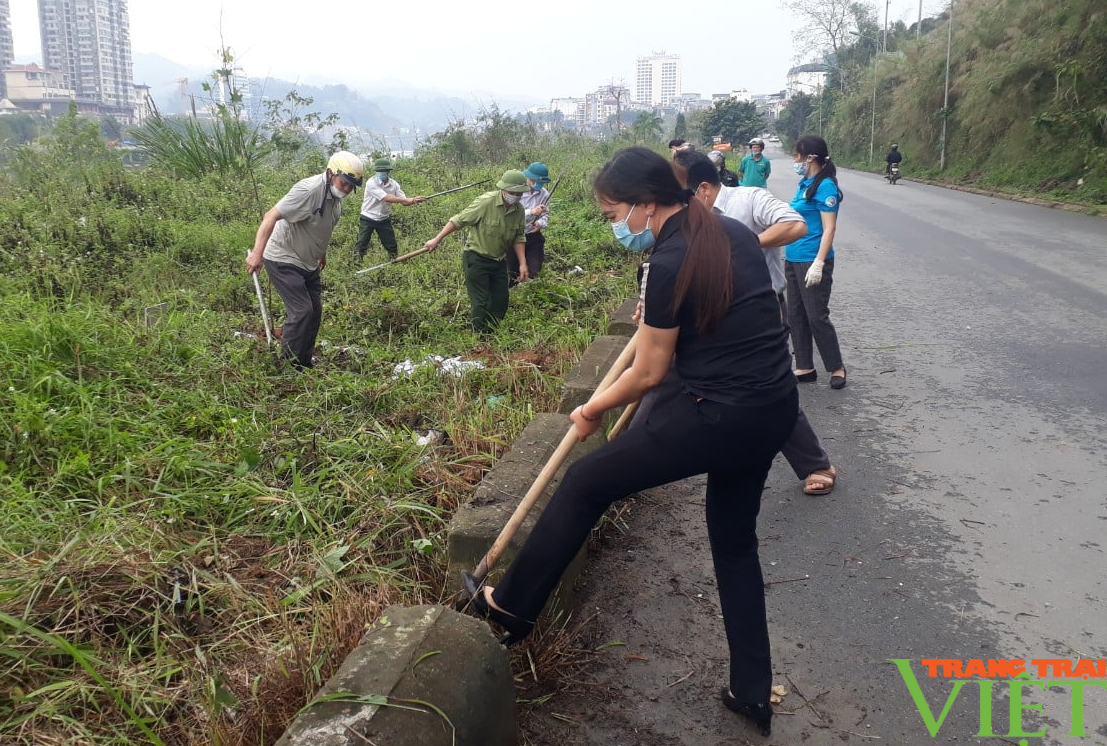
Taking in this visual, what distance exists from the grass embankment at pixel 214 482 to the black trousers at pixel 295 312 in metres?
0.22

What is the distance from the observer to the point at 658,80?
18100 centimetres

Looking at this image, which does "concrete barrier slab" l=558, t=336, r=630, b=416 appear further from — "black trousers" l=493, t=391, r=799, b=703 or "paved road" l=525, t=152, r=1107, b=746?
"black trousers" l=493, t=391, r=799, b=703

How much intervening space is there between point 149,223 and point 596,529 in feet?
28.0

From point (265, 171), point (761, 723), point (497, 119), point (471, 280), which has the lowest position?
point (761, 723)

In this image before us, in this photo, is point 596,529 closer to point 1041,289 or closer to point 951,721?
point 951,721

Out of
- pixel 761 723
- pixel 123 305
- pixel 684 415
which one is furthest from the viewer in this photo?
pixel 123 305

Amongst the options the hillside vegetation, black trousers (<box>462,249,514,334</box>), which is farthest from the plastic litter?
the hillside vegetation

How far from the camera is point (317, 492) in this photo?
12.1 feet

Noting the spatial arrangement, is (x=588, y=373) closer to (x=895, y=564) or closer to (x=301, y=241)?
(x=895, y=564)

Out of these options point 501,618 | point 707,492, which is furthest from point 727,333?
point 501,618

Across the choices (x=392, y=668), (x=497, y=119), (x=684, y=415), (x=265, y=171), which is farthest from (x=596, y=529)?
(x=497, y=119)

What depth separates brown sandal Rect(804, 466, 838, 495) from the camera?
4086mm

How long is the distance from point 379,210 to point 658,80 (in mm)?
182790

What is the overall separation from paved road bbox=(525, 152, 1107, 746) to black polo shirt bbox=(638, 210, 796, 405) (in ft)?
3.50
